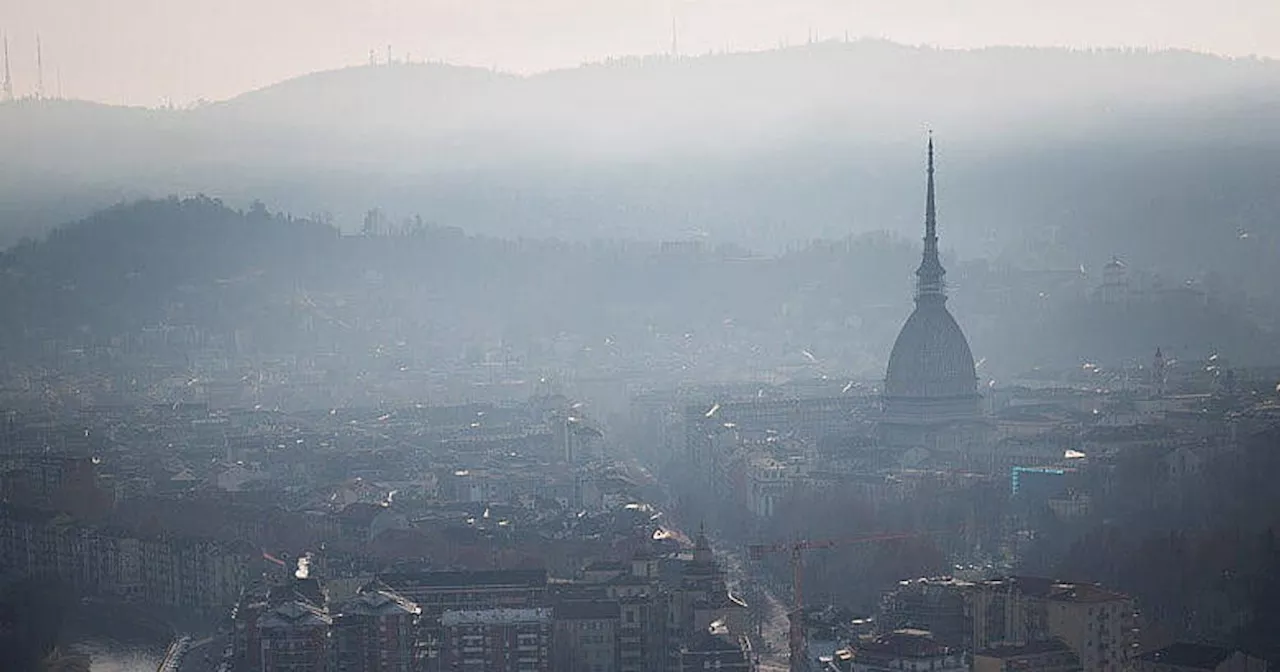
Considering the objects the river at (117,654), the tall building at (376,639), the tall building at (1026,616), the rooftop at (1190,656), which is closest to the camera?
the rooftop at (1190,656)

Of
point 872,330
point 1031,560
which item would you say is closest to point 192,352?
point 872,330

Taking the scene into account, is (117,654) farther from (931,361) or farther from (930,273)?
(930,273)

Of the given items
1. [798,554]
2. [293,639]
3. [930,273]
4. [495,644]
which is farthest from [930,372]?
[293,639]

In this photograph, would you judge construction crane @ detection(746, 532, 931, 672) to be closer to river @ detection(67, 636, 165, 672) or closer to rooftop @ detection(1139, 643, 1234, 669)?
rooftop @ detection(1139, 643, 1234, 669)

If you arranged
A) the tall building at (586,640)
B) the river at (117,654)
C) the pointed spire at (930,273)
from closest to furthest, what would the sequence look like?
1. the tall building at (586,640)
2. the river at (117,654)
3. the pointed spire at (930,273)

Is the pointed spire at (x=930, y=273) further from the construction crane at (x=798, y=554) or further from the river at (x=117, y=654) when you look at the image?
the river at (x=117, y=654)

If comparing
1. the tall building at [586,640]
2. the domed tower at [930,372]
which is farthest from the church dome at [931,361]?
the tall building at [586,640]
